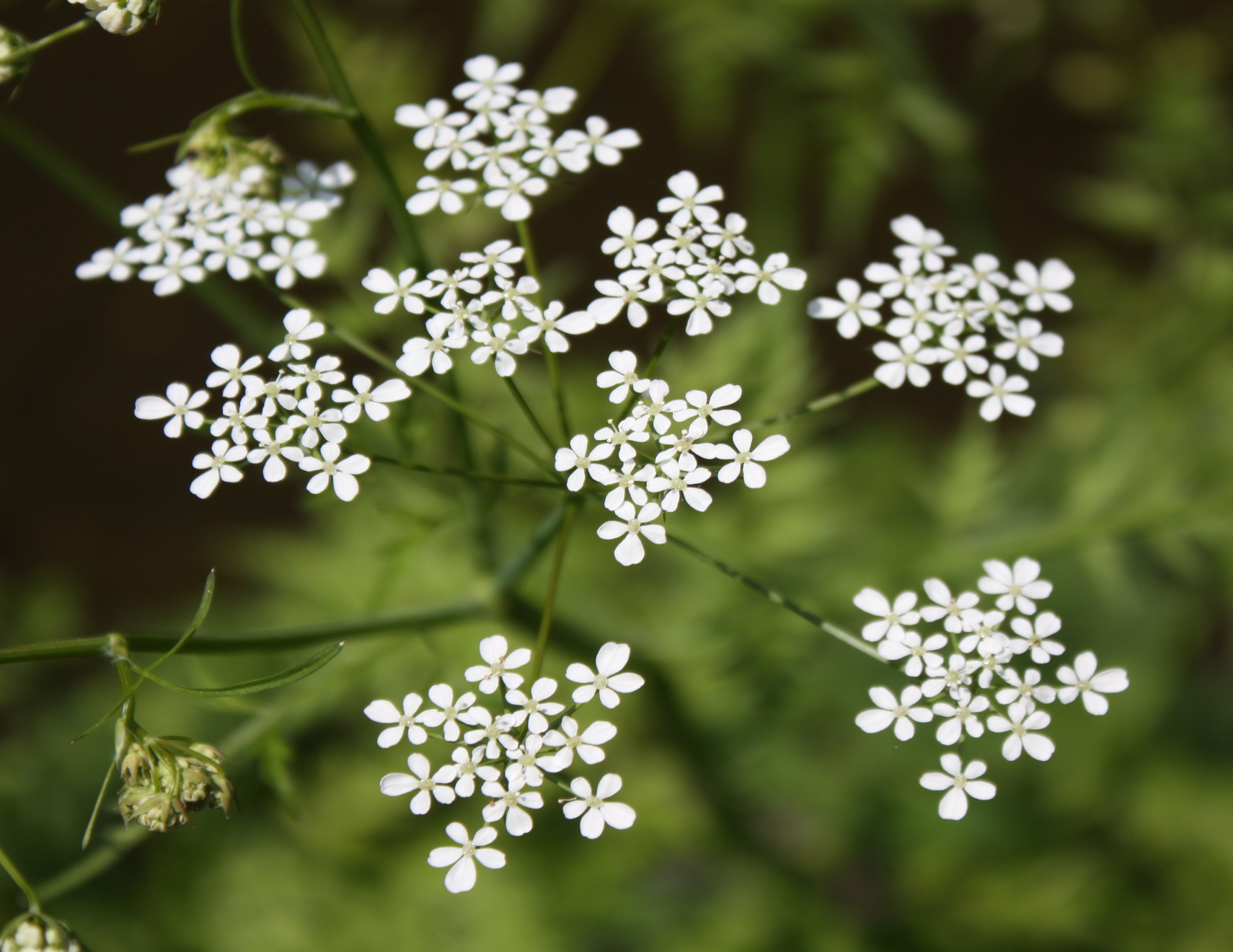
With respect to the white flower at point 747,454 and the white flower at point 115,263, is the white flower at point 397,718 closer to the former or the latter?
the white flower at point 747,454

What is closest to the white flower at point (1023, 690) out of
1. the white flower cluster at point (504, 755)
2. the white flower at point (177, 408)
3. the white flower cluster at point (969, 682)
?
the white flower cluster at point (969, 682)

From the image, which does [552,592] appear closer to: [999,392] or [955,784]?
[955,784]

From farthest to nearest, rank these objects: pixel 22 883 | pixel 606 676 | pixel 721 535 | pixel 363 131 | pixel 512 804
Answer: pixel 721 535 < pixel 363 131 < pixel 606 676 < pixel 512 804 < pixel 22 883

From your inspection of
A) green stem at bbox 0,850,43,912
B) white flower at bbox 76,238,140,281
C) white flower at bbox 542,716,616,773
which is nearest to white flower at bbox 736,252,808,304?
white flower at bbox 542,716,616,773

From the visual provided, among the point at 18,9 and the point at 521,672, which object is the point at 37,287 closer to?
the point at 18,9

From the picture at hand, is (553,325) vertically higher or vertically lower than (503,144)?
lower

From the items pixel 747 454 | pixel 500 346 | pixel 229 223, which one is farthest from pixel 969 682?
pixel 229 223

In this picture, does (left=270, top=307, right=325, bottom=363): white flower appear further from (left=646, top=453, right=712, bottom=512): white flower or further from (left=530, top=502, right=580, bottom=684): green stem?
(left=646, top=453, right=712, bottom=512): white flower
